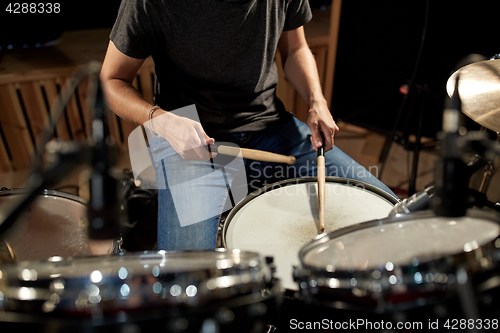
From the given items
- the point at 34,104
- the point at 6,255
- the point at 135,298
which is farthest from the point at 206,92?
the point at 34,104

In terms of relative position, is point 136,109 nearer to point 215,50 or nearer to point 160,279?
point 215,50

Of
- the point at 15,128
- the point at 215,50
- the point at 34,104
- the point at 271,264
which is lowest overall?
the point at 15,128

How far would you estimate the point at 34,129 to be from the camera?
1.89 metres

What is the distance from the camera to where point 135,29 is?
103cm

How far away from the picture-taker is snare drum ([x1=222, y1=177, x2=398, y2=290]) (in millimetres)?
810

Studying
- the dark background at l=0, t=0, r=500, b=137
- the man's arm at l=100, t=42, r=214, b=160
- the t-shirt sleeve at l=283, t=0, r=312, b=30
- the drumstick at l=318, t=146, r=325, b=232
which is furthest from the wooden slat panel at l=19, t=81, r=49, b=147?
the drumstick at l=318, t=146, r=325, b=232

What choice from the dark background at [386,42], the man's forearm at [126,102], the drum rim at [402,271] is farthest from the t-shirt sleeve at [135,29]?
the dark background at [386,42]

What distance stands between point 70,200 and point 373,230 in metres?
0.78

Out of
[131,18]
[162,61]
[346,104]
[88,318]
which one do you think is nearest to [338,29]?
[346,104]

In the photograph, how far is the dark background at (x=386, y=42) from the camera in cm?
168

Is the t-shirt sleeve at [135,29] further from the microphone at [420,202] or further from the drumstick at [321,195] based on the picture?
the microphone at [420,202]

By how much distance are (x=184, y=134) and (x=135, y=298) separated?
1.81ft

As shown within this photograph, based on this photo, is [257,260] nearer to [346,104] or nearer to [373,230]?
[373,230]

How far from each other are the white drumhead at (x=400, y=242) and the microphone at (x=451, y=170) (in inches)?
3.6
